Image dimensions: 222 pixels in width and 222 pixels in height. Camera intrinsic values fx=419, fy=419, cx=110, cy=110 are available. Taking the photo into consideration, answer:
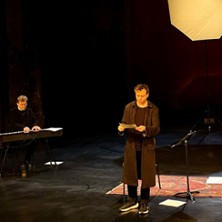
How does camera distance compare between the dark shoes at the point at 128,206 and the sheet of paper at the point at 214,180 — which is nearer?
the dark shoes at the point at 128,206

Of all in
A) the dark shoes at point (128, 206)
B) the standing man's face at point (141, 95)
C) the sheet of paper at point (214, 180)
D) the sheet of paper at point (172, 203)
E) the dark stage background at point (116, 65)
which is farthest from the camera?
the dark stage background at point (116, 65)

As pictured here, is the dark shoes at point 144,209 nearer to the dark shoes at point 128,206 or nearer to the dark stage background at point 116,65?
the dark shoes at point 128,206

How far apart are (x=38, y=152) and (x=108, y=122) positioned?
172 inches

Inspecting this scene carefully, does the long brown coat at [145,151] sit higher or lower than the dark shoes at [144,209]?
higher

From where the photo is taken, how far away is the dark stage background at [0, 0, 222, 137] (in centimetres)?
1065

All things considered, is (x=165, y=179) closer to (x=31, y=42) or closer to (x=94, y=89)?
(x=31, y=42)

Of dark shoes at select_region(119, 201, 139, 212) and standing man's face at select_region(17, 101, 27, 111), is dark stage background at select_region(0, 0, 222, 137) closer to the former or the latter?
standing man's face at select_region(17, 101, 27, 111)

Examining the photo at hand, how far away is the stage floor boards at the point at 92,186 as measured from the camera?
427 centimetres

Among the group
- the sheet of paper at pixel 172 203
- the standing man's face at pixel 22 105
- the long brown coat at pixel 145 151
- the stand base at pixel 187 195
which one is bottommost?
the sheet of paper at pixel 172 203

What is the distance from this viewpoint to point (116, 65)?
40.4 ft

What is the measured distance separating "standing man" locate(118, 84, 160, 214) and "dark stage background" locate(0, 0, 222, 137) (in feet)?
19.8

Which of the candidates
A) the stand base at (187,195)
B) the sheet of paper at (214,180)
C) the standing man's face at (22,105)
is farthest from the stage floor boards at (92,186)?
the standing man's face at (22,105)

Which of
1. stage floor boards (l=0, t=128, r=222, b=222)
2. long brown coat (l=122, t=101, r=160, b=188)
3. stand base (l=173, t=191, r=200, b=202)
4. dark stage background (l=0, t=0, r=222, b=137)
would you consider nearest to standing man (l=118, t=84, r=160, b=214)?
long brown coat (l=122, t=101, r=160, b=188)

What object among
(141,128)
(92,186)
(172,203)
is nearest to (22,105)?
(92,186)
